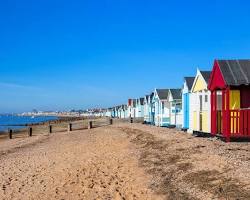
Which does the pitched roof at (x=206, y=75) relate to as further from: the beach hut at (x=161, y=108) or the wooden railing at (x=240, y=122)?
the beach hut at (x=161, y=108)

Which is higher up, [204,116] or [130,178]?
[204,116]

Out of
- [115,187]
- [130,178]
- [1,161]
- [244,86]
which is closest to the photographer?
[115,187]

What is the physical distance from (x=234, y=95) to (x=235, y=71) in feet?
3.63

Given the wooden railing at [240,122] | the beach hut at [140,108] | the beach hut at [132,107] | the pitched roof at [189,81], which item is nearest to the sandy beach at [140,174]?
the wooden railing at [240,122]

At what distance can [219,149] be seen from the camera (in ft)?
51.8

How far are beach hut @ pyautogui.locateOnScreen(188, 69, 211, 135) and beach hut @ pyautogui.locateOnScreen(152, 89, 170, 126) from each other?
12891 millimetres

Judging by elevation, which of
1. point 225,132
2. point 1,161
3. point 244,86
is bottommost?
point 1,161

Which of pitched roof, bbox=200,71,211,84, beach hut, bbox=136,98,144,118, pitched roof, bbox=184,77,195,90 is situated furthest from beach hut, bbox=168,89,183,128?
beach hut, bbox=136,98,144,118

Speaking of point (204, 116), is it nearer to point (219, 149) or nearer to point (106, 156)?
point (106, 156)

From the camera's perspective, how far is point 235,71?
19656 millimetres

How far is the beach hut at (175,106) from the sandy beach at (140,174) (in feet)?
47.2

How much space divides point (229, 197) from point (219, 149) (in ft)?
20.3

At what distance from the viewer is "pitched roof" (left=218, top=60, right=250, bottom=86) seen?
19109 mm

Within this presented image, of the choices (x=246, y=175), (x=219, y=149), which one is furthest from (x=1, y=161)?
(x=246, y=175)
